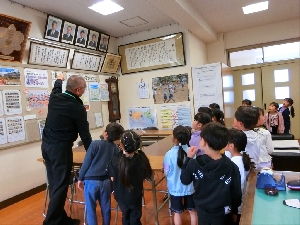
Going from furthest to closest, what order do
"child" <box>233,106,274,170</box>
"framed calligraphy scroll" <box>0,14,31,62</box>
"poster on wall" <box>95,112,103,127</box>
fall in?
"poster on wall" <box>95,112,103,127</box>, "framed calligraphy scroll" <box>0,14,31,62</box>, "child" <box>233,106,274,170</box>

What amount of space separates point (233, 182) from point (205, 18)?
4.08 metres

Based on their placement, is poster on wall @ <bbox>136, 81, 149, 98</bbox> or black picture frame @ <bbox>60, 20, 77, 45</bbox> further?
poster on wall @ <bbox>136, 81, 149, 98</bbox>

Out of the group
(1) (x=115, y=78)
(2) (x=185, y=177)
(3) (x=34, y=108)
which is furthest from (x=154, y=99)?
(2) (x=185, y=177)

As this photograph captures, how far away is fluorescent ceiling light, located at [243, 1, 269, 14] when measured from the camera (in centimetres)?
421

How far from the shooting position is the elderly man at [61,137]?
229cm

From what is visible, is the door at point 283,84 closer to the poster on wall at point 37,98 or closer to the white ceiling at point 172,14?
the white ceiling at point 172,14

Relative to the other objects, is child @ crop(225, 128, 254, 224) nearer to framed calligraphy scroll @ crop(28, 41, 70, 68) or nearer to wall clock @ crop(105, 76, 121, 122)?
framed calligraphy scroll @ crop(28, 41, 70, 68)

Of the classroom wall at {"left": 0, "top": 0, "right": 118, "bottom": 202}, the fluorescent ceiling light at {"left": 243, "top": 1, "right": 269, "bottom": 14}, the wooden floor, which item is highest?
the fluorescent ceiling light at {"left": 243, "top": 1, "right": 269, "bottom": 14}

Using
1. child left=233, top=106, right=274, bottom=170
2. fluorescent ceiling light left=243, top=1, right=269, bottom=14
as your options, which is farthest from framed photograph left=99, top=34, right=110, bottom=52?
child left=233, top=106, right=274, bottom=170

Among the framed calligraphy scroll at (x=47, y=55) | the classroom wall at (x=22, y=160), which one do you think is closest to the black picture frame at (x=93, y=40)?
the framed calligraphy scroll at (x=47, y=55)

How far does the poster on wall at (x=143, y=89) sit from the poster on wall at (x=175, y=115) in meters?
0.48

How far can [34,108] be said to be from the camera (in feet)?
11.9

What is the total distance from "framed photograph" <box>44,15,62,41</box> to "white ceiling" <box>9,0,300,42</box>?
0.37 feet

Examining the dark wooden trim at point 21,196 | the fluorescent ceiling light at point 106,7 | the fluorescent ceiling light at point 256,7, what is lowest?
the dark wooden trim at point 21,196
